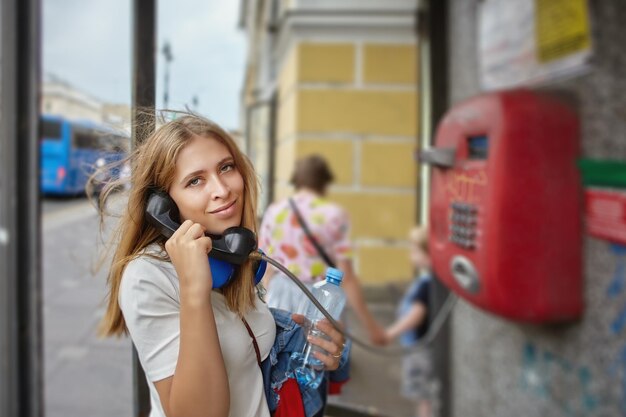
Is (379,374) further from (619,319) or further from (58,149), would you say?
(58,149)

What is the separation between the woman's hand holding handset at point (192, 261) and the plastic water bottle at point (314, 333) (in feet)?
0.38

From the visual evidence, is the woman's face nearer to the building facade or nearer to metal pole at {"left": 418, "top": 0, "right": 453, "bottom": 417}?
metal pole at {"left": 418, "top": 0, "right": 453, "bottom": 417}

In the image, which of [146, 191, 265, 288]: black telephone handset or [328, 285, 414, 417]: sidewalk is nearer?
[146, 191, 265, 288]: black telephone handset

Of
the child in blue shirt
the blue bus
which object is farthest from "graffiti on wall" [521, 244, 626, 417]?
the blue bus

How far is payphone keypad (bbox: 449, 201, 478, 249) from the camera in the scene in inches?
55.2

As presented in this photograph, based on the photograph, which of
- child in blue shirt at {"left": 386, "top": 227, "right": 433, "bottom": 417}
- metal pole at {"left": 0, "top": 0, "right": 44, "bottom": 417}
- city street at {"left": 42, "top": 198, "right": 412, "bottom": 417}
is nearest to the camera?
metal pole at {"left": 0, "top": 0, "right": 44, "bottom": 417}

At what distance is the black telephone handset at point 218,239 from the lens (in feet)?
1.44

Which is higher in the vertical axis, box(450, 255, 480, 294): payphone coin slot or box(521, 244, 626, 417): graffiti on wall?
box(450, 255, 480, 294): payphone coin slot

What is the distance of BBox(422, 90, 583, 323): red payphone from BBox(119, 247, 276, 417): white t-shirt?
3.24 ft

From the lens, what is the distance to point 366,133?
2.92m

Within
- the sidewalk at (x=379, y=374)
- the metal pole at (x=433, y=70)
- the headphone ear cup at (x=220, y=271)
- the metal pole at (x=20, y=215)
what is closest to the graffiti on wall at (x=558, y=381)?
the metal pole at (x=433, y=70)

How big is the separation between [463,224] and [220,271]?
108 centimetres

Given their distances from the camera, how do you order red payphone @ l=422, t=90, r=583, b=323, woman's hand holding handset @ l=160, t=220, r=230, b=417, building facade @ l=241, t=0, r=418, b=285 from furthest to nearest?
building facade @ l=241, t=0, r=418, b=285 < red payphone @ l=422, t=90, r=583, b=323 < woman's hand holding handset @ l=160, t=220, r=230, b=417

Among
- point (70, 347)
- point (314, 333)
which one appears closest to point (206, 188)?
point (314, 333)
